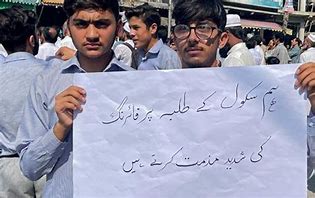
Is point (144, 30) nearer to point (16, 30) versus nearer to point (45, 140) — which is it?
point (16, 30)

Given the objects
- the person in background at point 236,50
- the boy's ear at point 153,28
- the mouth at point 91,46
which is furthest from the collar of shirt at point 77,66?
the boy's ear at point 153,28

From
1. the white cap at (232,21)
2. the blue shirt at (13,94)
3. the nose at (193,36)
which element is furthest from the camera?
the white cap at (232,21)

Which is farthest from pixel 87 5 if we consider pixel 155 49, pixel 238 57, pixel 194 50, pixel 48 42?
pixel 48 42

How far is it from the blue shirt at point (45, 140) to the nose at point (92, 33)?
0.15m

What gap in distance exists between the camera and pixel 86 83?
5.64 feet

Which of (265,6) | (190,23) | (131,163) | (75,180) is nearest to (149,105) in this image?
(131,163)

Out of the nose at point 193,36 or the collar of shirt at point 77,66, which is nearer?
the collar of shirt at point 77,66

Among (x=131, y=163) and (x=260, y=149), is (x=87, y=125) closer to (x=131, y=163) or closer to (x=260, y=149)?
(x=131, y=163)

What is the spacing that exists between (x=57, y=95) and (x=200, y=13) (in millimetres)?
716

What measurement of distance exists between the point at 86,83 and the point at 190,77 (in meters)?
0.32

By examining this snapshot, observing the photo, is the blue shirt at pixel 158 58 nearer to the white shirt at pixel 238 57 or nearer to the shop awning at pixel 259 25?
the white shirt at pixel 238 57

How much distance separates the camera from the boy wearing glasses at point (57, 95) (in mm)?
1764

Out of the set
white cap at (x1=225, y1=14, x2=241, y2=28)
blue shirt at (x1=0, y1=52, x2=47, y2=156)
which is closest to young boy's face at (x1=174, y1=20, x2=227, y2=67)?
blue shirt at (x1=0, y1=52, x2=47, y2=156)

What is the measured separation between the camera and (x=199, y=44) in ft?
6.84
